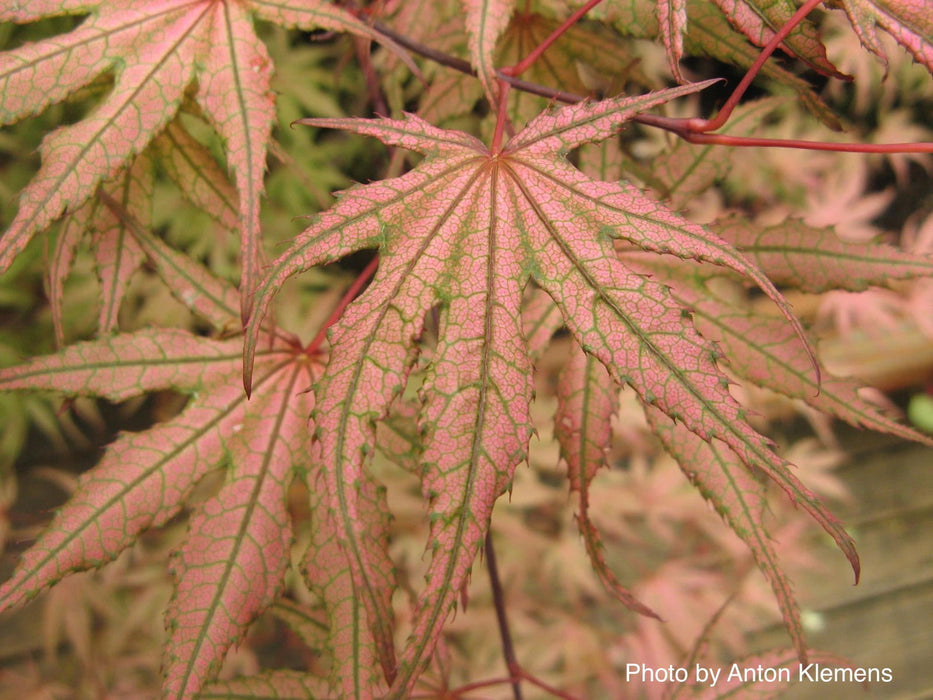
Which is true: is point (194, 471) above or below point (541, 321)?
below

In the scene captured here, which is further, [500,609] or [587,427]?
[500,609]

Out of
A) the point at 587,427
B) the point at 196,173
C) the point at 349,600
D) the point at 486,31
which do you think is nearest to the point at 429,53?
the point at 486,31

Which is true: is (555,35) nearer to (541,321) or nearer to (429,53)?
(429,53)

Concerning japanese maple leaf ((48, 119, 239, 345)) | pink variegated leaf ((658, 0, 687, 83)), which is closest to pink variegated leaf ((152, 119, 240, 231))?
japanese maple leaf ((48, 119, 239, 345))

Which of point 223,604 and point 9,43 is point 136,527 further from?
point 9,43

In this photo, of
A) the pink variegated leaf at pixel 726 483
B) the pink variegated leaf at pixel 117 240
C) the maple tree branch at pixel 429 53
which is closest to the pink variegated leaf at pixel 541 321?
the pink variegated leaf at pixel 726 483

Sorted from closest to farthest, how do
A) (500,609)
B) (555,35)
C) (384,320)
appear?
(384,320) → (555,35) → (500,609)

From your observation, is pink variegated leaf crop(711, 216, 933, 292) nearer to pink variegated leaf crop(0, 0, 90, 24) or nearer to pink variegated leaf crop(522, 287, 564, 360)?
pink variegated leaf crop(522, 287, 564, 360)
